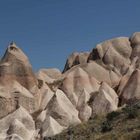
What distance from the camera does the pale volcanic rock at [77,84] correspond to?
43.4 m

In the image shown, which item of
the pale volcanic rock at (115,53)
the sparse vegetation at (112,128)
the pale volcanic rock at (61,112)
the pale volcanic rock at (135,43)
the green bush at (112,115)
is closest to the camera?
the sparse vegetation at (112,128)

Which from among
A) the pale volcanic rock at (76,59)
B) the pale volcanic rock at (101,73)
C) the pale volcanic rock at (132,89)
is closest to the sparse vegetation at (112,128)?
the pale volcanic rock at (132,89)

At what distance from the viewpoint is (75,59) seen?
198 feet

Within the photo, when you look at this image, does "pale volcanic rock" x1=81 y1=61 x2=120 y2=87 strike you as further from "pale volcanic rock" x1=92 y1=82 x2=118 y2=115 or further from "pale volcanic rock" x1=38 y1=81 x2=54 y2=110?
"pale volcanic rock" x1=92 y1=82 x2=118 y2=115

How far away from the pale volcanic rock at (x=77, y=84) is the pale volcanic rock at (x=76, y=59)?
11.7 metres

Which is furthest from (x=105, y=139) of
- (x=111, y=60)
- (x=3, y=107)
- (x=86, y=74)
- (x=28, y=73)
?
(x=111, y=60)

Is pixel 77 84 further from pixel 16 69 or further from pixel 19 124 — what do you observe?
pixel 19 124

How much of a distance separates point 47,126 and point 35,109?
5.50 metres

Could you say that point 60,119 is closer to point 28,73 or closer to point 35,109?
point 35,109

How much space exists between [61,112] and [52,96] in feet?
10.5

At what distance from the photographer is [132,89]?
137 ft

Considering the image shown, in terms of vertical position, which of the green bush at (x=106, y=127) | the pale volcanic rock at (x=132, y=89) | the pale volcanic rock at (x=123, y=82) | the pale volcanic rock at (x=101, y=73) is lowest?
the green bush at (x=106, y=127)

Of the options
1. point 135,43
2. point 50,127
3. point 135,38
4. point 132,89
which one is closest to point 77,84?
point 132,89

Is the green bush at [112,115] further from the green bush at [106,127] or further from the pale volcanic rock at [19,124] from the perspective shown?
the pale volcanic rock at [19,124]
